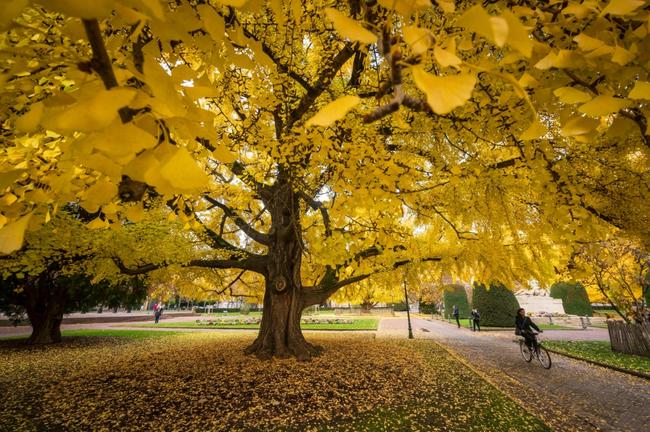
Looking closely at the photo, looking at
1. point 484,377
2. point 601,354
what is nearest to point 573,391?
point 484,377

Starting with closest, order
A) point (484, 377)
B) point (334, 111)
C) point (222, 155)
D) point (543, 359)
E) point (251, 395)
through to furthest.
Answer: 1. point (334, 111)
2. point (222, 155)
3. point (251, 395)
4. point (484, 377)
5. point (543, 359)

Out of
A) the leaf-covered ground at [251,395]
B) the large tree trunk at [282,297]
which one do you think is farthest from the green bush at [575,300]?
the large tree trunk at [282,297]

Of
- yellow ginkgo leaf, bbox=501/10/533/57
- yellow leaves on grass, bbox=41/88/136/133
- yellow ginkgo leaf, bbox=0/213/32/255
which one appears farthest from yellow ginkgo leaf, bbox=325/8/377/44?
yellow ginkgo leaf, bbox=0/213/32/255

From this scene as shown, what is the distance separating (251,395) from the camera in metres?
6.39

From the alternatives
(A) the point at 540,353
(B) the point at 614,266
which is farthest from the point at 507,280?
(B) the point at 614,266

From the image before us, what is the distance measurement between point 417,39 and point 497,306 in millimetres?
24748

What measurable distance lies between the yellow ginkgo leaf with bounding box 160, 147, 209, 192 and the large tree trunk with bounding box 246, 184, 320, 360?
8.94 metres

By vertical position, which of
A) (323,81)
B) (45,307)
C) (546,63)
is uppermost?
(323,81)

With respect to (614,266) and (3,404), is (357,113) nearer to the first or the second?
(3,404)

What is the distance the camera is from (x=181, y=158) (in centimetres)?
72

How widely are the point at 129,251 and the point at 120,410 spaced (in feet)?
12.2

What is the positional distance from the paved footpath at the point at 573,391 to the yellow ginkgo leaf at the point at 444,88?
20.8 feet

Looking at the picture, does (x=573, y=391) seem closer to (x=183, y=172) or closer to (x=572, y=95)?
(x=572, y=95)

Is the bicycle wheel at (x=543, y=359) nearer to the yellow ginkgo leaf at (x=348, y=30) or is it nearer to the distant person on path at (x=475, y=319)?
the distant person on path at (x=475, y=319)
